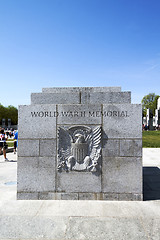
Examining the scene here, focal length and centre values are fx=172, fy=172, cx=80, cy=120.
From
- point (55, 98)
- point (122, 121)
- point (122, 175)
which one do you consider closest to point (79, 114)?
point (55, 98)

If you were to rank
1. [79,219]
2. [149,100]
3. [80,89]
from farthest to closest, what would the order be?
1. [149,100]
2. [80,89]
3. [79,219]

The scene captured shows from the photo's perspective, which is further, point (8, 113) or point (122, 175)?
point (8, 113)

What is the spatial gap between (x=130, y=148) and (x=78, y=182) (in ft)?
5.70

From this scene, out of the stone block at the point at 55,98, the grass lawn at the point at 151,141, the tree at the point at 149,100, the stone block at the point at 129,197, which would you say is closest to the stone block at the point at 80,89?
the stone block at the point at 55,98

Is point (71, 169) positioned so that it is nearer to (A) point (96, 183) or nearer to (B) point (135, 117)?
(A) point (96, 183)

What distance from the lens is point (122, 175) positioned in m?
4.78

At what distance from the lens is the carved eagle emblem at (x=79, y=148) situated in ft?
15.8

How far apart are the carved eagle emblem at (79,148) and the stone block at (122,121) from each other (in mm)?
333

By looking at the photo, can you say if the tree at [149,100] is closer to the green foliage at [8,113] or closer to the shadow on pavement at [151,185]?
the green foliage at [8,113]

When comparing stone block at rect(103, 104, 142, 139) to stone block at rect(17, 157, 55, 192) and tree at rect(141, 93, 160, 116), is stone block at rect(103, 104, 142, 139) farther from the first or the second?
tree at rect(141, 93, 160, 116)

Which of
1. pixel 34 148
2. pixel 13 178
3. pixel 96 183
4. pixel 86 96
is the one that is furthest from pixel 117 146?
pixel 13 178

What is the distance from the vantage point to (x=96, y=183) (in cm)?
482

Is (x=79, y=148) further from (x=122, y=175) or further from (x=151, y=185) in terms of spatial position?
(x=151, y=185)

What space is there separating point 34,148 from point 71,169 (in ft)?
3.98
